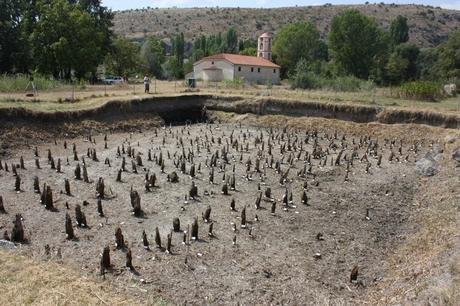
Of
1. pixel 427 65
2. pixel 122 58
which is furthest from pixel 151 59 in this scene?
pixel 427 65

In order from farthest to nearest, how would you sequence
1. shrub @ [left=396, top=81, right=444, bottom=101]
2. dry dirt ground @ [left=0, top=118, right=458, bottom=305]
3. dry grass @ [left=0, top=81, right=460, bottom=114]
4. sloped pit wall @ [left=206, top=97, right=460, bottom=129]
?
shrub @ [left=396, top=81, right=444, bottom=101], sloped pit wall @ [left=206, top=97, right=460, bottom=129], dry grass @ [left=0, top=81, right=460, bottom=114], dry dirt ground @ [left=0, top=118, right=458, bottom=305]

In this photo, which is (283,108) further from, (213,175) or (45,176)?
(45,176)

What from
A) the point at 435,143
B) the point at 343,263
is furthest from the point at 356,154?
Result: the point at 343,263

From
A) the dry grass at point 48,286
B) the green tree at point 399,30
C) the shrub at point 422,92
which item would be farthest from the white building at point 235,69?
the dry grass at point 48,286

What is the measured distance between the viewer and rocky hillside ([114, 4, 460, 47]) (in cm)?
11575

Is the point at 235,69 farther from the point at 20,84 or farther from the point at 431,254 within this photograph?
the point at 431,254

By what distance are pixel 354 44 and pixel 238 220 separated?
51.0 meters

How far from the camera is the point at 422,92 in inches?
1305

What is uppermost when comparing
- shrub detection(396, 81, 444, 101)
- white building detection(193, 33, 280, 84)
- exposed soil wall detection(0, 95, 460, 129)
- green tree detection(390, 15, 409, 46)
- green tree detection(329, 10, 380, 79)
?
green tree detection(390, 15, 409, 46)

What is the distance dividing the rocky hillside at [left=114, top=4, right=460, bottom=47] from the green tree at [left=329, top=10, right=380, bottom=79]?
177 feet

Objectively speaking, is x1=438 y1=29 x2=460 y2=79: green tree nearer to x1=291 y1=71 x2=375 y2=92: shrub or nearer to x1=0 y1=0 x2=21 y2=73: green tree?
x1=291 y1=71 x2=375 y2=92: shrub

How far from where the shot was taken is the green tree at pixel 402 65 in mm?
58062

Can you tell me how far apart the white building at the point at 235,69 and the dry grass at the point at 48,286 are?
4680 centimetres

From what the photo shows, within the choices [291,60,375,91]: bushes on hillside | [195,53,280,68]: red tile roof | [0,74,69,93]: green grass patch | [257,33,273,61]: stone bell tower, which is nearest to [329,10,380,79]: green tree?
[195,53,280,68]: red tile roof
